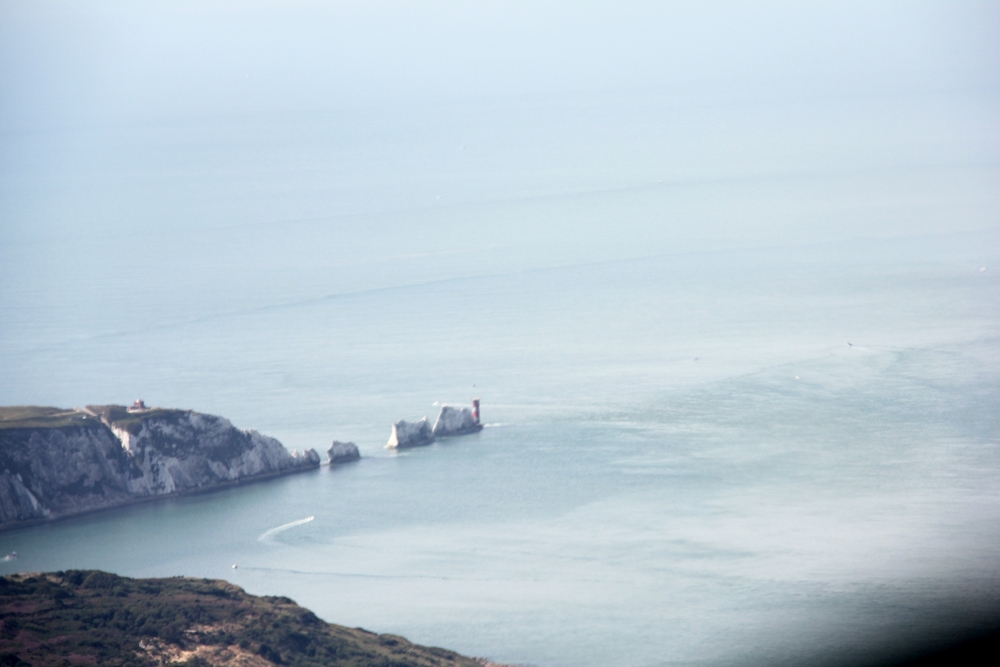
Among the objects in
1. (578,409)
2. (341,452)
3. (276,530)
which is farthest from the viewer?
(578,409)

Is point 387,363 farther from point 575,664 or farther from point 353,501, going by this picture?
point 575,664

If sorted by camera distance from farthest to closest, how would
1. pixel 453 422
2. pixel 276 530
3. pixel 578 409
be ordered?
pixel 578 409, pixel 453 422, pixel 276 530

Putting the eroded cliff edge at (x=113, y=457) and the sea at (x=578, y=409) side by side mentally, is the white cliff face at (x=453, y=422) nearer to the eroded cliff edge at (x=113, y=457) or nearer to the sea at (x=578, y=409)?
the sea at (x=578, y=409)

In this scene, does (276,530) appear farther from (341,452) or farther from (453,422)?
(453,422)

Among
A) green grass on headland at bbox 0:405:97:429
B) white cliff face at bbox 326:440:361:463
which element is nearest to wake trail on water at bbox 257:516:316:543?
white cliff face at bbox 326:440:361:463

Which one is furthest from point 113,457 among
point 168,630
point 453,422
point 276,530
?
point 168,630

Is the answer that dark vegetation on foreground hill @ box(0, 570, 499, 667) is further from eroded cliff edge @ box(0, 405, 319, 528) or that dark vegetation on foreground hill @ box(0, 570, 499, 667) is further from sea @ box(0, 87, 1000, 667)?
eroded cliff edge @ box(0, 405, 319, 528)
